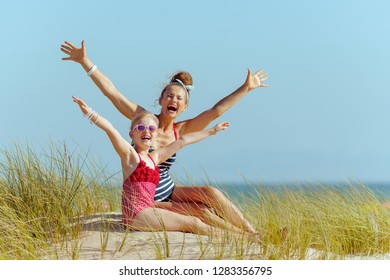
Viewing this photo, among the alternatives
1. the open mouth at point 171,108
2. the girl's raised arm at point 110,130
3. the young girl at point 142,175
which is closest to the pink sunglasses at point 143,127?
the young girl at point 142,175

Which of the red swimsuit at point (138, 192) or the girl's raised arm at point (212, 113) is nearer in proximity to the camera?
the red swimsuit at point (138, 192)

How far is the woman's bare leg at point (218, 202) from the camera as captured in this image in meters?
5.56

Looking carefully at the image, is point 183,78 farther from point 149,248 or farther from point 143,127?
point 149,248

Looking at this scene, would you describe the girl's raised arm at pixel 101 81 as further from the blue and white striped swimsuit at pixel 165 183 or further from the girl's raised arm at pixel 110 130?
the girl's raised arm at pixel 110 130

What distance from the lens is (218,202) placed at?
565 centimetres

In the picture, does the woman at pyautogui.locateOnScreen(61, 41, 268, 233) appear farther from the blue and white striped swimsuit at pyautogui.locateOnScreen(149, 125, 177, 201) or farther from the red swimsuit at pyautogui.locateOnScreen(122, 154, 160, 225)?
the red swimsuit at pyautogui.locateOnScreen(122, 154, 160, 225)

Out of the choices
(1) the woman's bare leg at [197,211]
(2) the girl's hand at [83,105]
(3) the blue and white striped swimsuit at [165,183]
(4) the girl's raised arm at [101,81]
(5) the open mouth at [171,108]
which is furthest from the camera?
(4) the girl's raised arm at [101,81]

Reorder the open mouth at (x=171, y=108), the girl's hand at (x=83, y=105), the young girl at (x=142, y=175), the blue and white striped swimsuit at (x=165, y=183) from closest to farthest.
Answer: the girl's hand at (x=83, y=105) < the young girl at (x=142, y=175) < the blue and white striped swimsuit at (x=165, y=183) < the open mouth at (x=171, y=108)

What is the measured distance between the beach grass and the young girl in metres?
0.15

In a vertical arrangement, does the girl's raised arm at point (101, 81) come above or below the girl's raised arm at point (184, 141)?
above

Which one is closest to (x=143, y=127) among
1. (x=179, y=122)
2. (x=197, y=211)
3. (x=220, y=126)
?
(x=220, y=126)

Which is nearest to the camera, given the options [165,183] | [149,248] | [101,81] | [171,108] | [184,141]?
[149,248]

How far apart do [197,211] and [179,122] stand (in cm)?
126

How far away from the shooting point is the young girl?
5.34m
